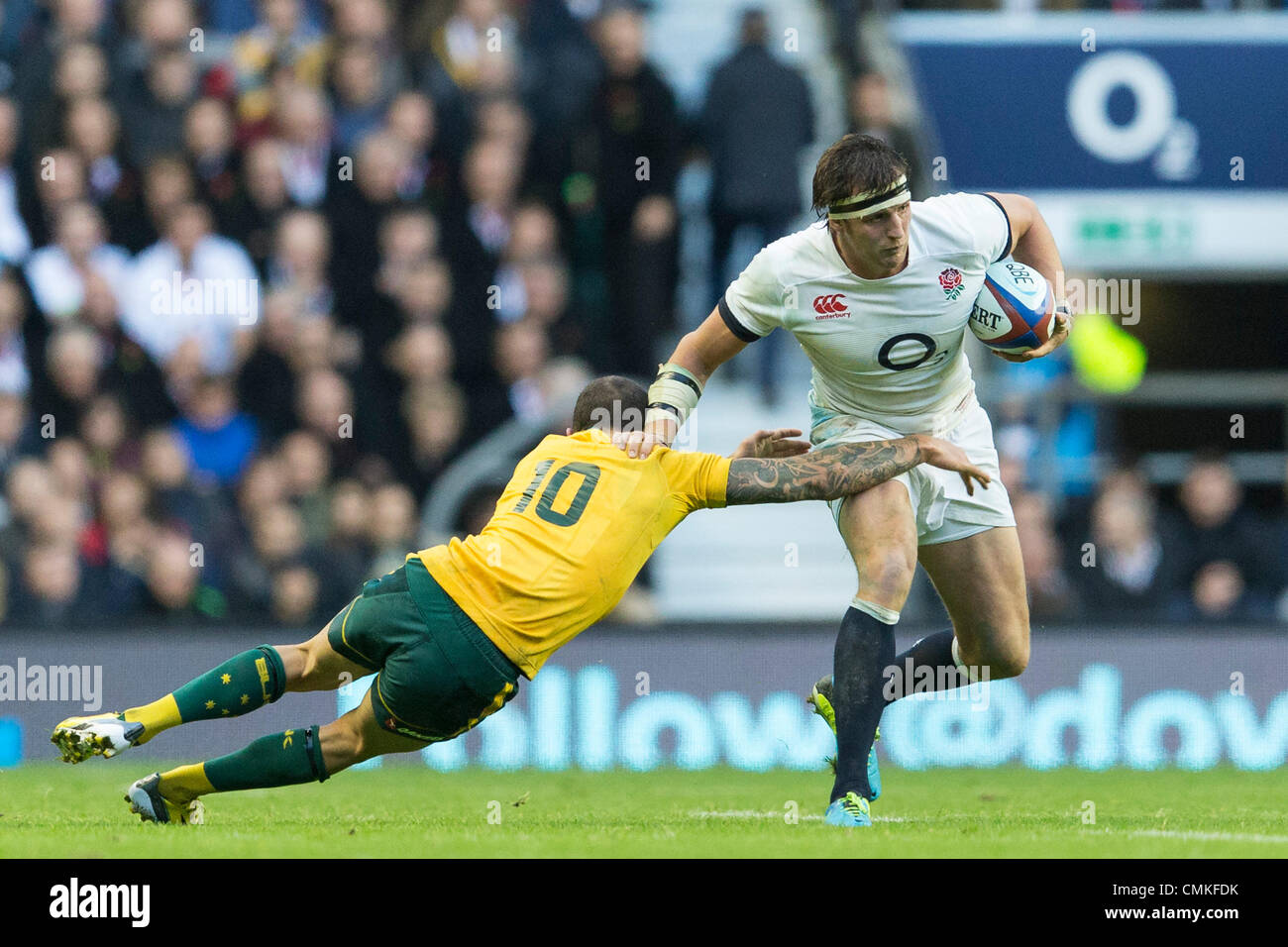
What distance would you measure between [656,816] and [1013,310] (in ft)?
7.29

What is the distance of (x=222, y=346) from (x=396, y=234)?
3.85 ft

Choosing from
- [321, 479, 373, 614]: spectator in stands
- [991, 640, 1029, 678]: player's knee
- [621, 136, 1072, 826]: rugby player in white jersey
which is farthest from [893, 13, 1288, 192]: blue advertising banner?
[991, 640, 1029, 678]: player's knee

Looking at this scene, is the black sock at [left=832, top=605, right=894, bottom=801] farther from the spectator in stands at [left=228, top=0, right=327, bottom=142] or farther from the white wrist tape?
the spectator in stands at [left=228, top=0, right=327, bottom=142]

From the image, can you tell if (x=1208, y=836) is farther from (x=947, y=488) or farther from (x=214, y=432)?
(x=214, y=432)

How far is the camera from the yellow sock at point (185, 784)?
22.9 feet

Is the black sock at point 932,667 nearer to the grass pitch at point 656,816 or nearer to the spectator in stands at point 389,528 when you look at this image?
the grass pitch at point 656,816

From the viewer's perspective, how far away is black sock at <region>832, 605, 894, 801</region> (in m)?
7.02

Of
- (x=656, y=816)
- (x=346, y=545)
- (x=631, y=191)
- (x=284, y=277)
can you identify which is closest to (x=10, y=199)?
(x=284, y=277)

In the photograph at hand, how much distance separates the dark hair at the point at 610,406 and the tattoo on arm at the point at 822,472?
1.30 feet

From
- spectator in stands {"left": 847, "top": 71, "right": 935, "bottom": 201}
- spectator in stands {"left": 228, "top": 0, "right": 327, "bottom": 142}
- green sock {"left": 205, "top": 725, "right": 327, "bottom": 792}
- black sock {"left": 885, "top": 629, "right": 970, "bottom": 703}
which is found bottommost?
green sock {"left": 205, "top": 725, "right": 327, "bottom": 792}

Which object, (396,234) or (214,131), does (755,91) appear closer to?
(396,234)

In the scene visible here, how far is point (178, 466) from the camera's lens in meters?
11.7
